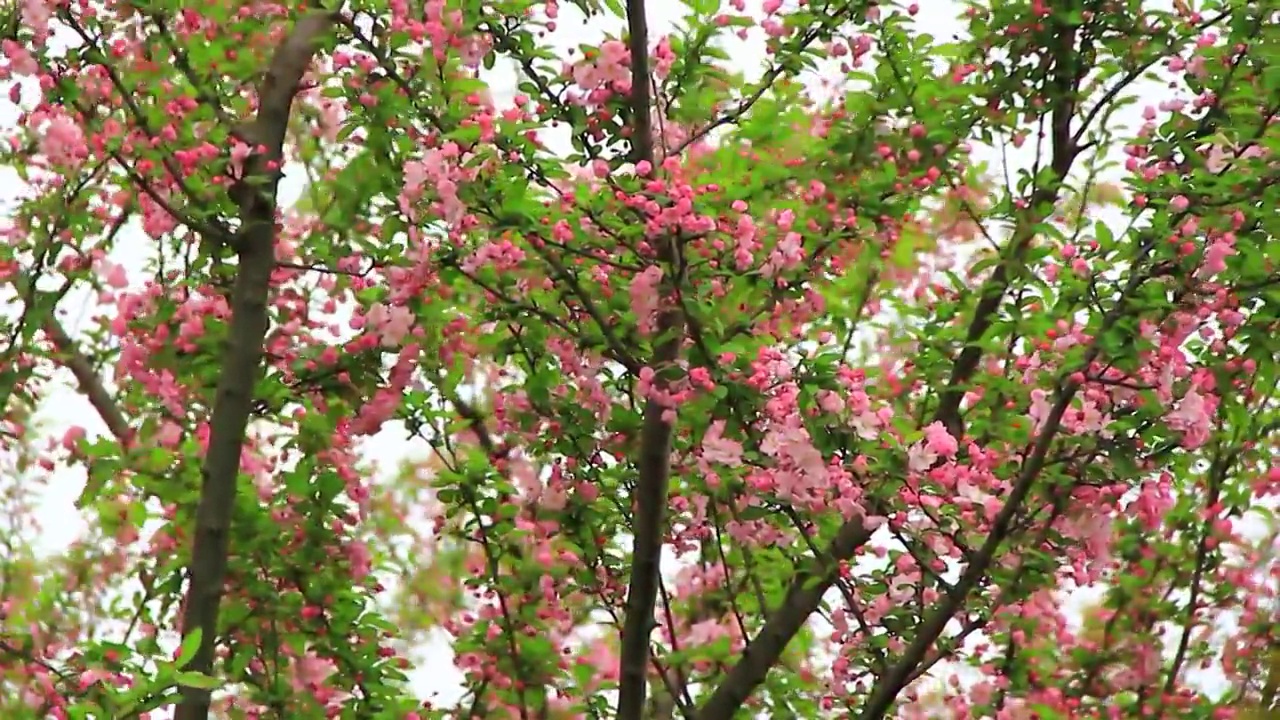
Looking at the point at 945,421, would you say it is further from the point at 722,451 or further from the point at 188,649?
the point at 188,649

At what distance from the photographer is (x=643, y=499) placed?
5.07m

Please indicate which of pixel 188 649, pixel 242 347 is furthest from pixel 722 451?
pixel 242 347

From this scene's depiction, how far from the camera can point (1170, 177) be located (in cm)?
445

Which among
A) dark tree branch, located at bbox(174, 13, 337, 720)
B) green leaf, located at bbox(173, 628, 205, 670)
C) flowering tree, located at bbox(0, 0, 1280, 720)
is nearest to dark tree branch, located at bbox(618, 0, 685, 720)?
flowering tree, located at bbox(0, 0, 1280, 720)

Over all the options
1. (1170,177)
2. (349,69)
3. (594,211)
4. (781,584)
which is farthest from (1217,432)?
(349,69)

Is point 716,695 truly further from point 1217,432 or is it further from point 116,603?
point 116,603

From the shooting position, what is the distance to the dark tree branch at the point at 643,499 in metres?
5.06

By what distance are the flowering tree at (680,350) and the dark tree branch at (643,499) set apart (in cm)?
1

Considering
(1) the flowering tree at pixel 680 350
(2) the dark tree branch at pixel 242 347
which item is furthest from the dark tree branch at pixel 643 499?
(2) the dark tree branch at pixel 242 347

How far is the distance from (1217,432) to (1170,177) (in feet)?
4.13

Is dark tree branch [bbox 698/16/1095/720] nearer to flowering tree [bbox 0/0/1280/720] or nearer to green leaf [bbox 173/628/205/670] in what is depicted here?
flowering tree [bbox 0/0/1280/720]

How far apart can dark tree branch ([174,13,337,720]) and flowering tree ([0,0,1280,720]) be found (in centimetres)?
1

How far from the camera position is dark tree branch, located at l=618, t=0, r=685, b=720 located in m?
5.06

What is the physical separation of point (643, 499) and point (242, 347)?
1579 millimetres
